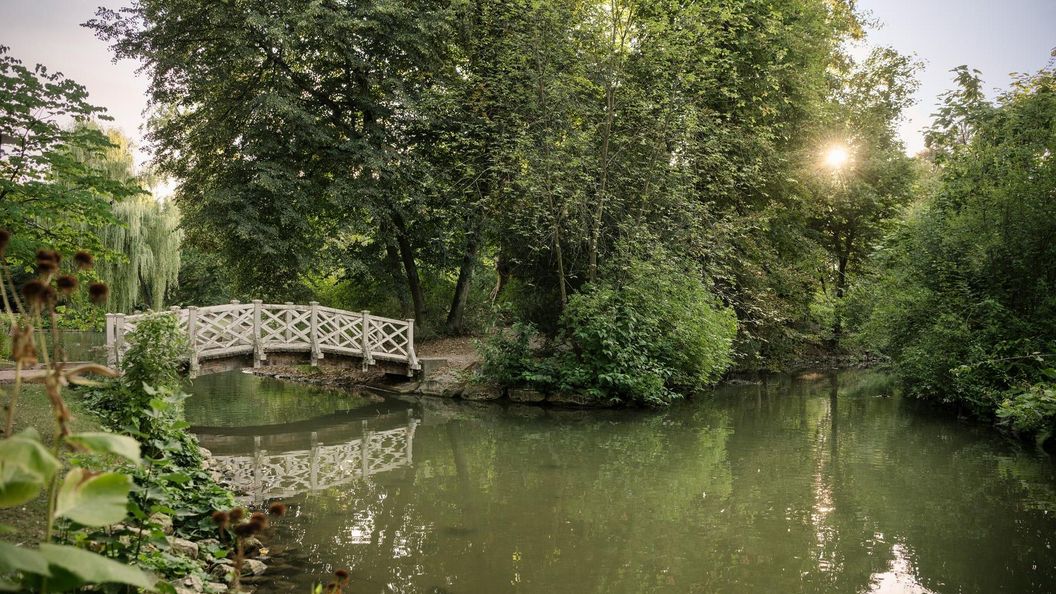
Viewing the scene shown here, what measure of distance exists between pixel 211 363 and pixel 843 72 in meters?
21.4

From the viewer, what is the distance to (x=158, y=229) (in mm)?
20984

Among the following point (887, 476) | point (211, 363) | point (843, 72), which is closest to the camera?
point (887, 476)

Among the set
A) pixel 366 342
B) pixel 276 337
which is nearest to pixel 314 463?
pixel 276 337

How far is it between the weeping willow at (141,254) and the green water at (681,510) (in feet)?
31.0

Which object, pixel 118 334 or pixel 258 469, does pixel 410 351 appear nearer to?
pixel 118 334

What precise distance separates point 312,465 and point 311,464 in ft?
0.26

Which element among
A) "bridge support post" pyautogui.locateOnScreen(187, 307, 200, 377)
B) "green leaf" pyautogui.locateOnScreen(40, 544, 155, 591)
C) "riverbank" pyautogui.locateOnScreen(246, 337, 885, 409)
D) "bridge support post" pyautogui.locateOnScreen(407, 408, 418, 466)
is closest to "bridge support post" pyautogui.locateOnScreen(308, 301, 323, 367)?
"riverbank" pyautogui.locateOnScreen(246, 337, 885, 409)

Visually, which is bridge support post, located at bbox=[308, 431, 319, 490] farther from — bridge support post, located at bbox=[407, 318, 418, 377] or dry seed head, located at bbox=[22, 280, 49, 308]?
dry seed head, located at bbox=[22, 280, 49, 308]

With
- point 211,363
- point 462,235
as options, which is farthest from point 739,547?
point 462,235

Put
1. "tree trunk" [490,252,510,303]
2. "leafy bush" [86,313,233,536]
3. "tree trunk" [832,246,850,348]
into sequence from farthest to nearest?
"tree trunk" [832,246,850,348] < "tree trunk" [490,252,510,303] < "leafy bush" [86,313,233,536]

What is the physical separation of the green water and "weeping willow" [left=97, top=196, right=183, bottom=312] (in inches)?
372

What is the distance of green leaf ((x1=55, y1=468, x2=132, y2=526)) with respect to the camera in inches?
79.3

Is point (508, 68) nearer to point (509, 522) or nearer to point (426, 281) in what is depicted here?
point (426, 281)

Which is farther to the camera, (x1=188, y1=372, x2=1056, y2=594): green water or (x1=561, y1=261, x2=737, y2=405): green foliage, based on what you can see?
(x1=561, y1=261, x2=737, y2=405): green foliage
